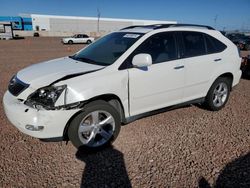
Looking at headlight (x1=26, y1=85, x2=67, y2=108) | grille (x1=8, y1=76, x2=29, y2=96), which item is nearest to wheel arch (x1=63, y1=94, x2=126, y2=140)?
headlight (x1=26, y1=85, x2=67, y2=108)

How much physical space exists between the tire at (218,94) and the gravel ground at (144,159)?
51 cm

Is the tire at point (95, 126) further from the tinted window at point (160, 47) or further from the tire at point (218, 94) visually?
the tire at point (218, 94)

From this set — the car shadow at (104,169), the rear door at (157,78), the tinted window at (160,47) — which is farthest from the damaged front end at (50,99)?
the tinted window at (160,47)

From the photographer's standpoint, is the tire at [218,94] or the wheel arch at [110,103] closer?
the wheel arch at [110,103]

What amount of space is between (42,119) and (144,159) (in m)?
1.48

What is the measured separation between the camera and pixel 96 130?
10.8 ft

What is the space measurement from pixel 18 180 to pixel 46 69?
1.63 meters

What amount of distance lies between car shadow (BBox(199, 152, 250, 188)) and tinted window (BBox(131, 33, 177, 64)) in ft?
6.14

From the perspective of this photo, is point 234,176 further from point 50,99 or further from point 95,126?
point 50,99

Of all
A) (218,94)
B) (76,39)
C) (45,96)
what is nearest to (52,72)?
(45,96)

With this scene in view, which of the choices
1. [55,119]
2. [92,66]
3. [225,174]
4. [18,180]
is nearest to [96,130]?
[55,119]

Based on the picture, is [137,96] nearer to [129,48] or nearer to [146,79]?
[146,79]

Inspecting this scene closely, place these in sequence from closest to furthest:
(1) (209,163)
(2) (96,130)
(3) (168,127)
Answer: (1) (209,163) < (2) (96,130) < (3) (168,127)

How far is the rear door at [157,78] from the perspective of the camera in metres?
3.42
